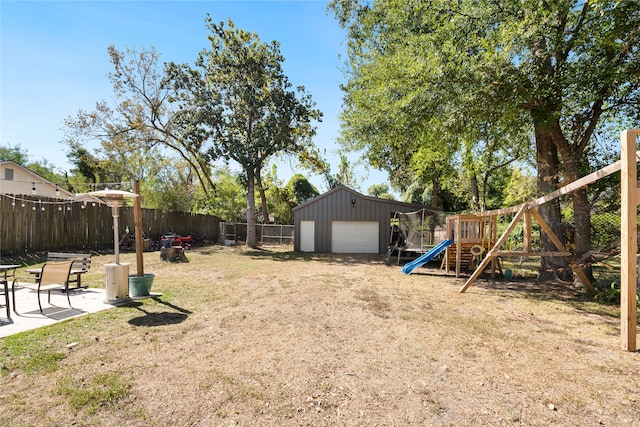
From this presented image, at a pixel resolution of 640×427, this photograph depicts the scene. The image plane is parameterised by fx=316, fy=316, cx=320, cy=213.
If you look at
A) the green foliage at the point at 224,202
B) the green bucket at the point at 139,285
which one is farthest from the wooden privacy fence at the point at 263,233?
the green bucket at the point at 139,285

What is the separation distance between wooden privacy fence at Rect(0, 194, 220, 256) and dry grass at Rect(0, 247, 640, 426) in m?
8.48

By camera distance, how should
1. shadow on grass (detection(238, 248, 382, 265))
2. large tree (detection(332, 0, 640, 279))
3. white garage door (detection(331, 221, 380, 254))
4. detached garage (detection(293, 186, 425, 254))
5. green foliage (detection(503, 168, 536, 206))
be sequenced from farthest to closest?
green foliage (detection(503, 168, 536, 206)) → white garage door (detection(331, 221, 380, 254)) → detached garage (detection(293, 186, 425, 254)) → shadow on grass (detection(238, 248, 382, 265)) → large tree (detection(332, 0, 640, 279))

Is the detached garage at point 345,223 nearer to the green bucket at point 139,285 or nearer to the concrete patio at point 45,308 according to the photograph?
the concrete patio at point 45,308

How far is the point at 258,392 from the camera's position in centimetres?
273

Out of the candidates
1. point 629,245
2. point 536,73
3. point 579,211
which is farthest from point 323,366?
point 579,211

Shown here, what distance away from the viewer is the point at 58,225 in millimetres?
12156

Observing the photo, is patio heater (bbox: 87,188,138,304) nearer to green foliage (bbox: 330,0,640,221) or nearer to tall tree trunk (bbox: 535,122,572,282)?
green foliage (bbox: 330,0,640,221)

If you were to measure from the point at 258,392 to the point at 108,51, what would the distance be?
23503 millimetres

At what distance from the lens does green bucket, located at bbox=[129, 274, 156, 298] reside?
225 inches

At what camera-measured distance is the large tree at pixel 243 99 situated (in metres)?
17.4

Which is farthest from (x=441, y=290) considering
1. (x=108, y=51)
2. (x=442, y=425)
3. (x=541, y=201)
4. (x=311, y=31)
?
(x=108, y=51)

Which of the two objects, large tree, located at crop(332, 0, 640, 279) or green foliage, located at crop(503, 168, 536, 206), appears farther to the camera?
green foliage, located at crop(503, 168, 536, 206)

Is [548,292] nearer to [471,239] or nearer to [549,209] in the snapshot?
[549,209]

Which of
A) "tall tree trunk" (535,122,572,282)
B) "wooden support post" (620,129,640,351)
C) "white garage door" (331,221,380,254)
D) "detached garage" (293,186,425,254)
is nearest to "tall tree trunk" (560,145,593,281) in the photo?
"tall tree trunk" (535,122,572,282)
